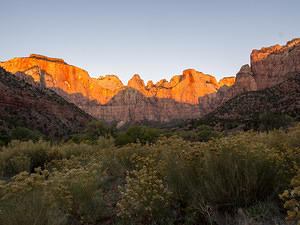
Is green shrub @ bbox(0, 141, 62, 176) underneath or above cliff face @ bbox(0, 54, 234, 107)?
underneath

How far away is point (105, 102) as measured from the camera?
140m

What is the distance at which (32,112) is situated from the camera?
39.6 meters

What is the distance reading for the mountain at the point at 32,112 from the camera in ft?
117

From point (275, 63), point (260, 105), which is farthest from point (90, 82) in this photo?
point (260, 105)

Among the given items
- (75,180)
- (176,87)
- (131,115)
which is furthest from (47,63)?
(75,180)

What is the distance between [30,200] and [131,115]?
127745 millimetres

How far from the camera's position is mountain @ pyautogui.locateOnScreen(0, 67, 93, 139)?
35.7 metres

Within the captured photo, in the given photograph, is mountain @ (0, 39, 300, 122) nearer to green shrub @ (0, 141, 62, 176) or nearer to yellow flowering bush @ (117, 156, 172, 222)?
green shrub @ (0, 141, 62, 176)

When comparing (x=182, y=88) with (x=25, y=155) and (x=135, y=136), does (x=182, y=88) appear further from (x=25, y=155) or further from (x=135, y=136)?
(x=25, y=155)

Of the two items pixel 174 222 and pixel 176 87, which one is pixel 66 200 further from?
pixel 176 87

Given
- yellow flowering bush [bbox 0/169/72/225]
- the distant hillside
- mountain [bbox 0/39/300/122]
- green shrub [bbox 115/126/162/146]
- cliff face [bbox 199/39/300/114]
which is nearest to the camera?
yellow flowering bush [bbox 0/169/72/225]

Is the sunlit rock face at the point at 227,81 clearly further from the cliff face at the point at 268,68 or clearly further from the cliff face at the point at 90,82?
the cliff face at the point at 268,68

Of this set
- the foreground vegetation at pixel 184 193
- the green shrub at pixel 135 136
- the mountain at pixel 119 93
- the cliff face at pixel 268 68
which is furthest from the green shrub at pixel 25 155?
the mountain at pixel 119 93

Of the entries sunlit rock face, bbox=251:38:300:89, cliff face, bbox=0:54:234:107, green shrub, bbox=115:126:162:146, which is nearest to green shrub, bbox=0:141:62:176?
green shrub, bbox=115:126:162:146
